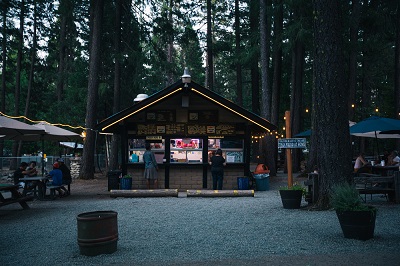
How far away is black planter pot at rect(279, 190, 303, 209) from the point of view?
1101cm

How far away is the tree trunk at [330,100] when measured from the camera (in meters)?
9.80

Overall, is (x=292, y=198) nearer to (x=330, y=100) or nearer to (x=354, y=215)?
(x=330, y=100)

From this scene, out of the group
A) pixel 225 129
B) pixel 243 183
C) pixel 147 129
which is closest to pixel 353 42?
pixel 225 129

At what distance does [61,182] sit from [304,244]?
10550mm

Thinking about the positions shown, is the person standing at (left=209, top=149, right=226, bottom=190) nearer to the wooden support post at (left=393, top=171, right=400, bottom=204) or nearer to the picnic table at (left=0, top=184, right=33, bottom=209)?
the wooden support post at (left=393, top=171, right=400, bottom=204)

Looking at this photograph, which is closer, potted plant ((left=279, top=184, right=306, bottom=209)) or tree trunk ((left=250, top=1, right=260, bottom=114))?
potted plant ((left=279, top=184, right=306, bottom=209))

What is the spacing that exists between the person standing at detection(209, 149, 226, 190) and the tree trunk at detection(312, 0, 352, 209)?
6.09m

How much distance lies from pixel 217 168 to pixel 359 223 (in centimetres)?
914

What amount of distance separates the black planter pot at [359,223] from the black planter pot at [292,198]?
153 inches

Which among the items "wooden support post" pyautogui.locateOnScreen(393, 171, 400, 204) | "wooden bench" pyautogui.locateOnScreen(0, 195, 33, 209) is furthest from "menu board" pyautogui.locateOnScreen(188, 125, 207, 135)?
"wooden support post" pyautogui.locateOnScreen(393, 171, 400, 204)

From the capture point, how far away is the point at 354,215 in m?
7.01

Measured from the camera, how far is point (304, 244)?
6.79 meters

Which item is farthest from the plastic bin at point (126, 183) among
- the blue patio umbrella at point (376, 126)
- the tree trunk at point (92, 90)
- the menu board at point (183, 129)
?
the blue patio umbrella at point (376, 126)

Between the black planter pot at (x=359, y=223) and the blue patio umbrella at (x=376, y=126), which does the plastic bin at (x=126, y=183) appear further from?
the black planter pot at (x=359, y=223)
